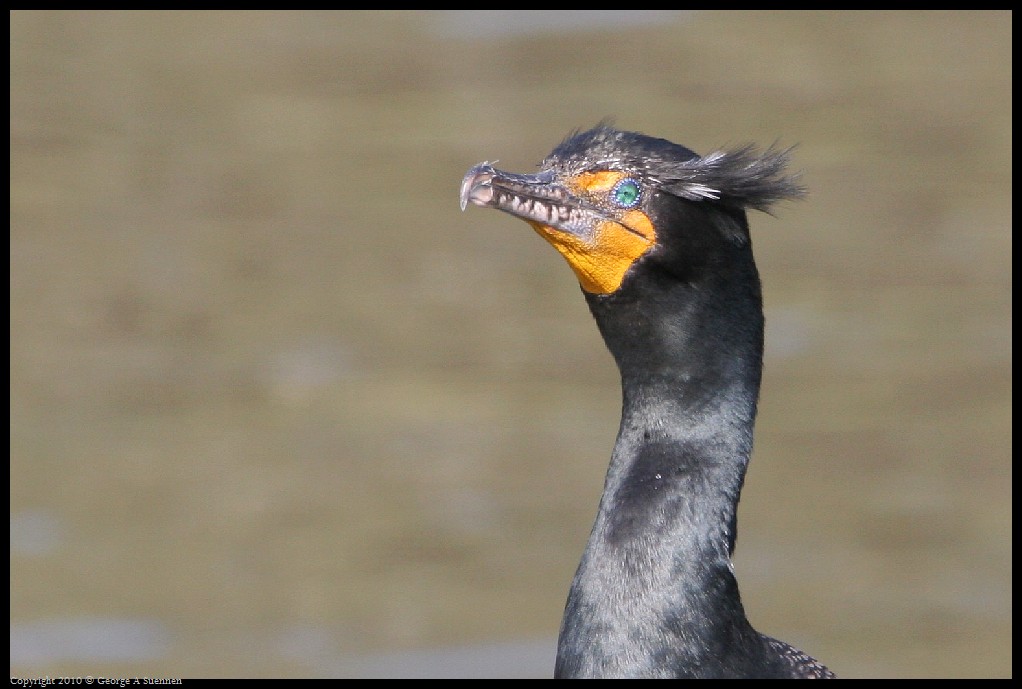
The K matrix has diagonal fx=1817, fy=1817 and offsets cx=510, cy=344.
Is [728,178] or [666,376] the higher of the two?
[728,178]

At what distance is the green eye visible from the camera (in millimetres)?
4879

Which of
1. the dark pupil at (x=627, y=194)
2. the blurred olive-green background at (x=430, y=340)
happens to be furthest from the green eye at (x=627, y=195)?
the blurred olive-green background at (x=430, y=340)

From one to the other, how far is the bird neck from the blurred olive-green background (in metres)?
5.19

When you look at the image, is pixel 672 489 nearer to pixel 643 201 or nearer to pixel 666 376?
pixel 666 376

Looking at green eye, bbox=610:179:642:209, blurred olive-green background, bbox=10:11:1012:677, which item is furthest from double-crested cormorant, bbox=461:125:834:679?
blurred olive-green background, bbox=10:11:1012:677

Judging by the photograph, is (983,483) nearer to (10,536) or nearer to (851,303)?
(851,303)

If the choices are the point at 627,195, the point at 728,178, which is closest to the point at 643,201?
the point at 627,195

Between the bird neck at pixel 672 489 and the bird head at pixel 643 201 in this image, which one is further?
the bird head at pixel 643 201

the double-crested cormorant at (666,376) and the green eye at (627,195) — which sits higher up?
the green eye at (627,195)

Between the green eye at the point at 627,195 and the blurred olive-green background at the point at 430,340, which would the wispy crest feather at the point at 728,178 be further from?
the blurred olive-green background at the point at 430,340

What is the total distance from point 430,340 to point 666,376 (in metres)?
7.86

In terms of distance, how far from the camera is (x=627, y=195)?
16.0 feet

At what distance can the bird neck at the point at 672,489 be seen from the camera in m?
4.71

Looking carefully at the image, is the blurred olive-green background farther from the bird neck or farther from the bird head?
the bird head
